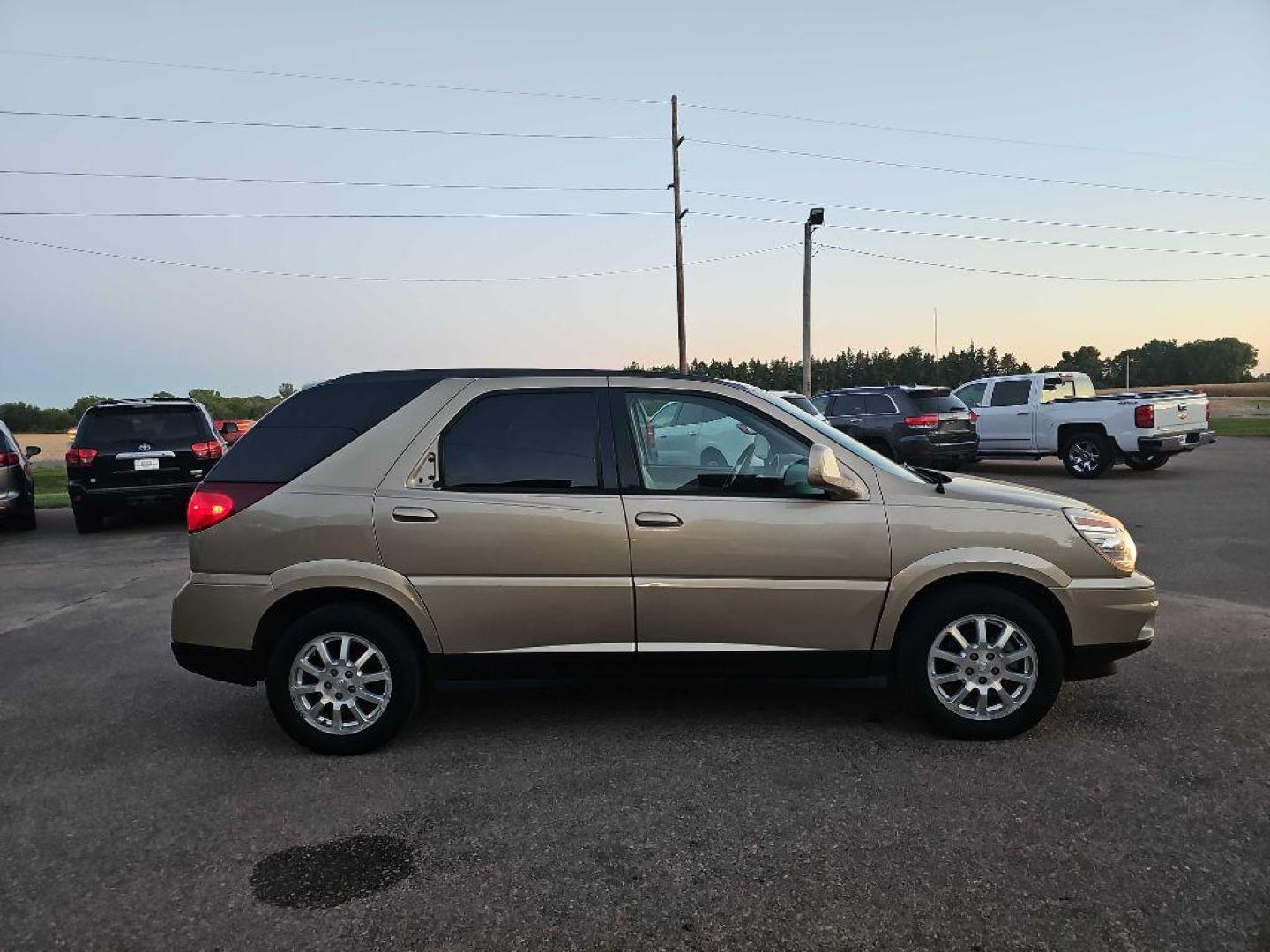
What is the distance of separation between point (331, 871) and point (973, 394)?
17204mm

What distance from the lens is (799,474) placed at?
3904 millimetres

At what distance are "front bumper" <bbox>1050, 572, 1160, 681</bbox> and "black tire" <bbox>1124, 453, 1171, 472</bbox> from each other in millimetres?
13151

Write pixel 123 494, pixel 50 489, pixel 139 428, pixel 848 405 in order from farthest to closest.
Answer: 1. pixel 50 489
2. pixel 848 405
3. pixel 139 428
4. pixel 123 494

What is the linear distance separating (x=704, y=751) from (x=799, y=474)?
1.34 metres

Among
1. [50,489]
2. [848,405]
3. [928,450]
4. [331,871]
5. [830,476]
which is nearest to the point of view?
[331,871]

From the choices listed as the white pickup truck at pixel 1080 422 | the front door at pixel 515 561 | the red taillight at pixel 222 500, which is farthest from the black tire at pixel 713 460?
the white pickup truck at pixel 1080 422

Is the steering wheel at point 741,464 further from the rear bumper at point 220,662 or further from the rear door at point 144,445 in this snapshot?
the rear door at point 144,445

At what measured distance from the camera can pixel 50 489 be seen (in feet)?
63.2

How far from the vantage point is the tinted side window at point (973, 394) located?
57.3 feet

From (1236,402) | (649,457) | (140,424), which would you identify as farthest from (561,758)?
(1236,402)

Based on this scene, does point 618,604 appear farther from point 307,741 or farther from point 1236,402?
point 1236,402

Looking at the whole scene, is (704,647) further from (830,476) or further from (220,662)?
(220,662)

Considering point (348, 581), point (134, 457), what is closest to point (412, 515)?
point (348, 581)

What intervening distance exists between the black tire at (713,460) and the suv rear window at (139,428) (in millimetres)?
9906
